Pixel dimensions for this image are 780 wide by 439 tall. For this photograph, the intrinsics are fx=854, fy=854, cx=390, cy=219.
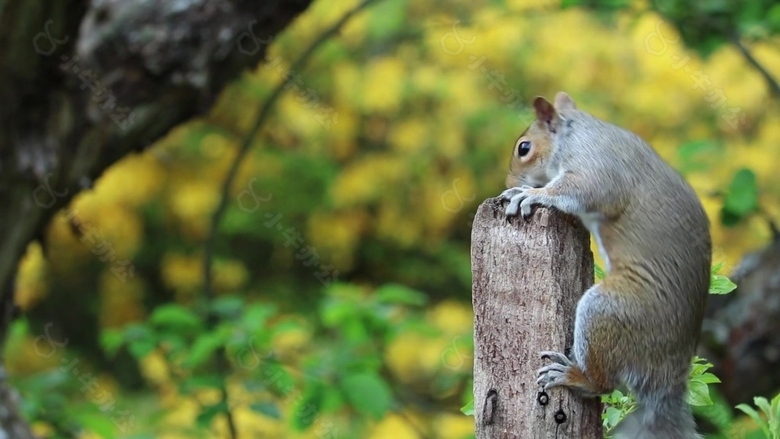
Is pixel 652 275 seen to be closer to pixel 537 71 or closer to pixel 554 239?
pixel 554 239

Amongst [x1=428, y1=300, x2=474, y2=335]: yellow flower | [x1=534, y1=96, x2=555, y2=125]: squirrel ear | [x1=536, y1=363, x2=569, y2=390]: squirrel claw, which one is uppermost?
[x1=534, y1=96, x2=555, y2=125]: squirrel ear

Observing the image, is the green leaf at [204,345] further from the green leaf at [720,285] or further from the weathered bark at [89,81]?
the green leaf at [720,285]

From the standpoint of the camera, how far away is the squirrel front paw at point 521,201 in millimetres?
1121

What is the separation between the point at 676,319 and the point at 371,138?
3.82 meters

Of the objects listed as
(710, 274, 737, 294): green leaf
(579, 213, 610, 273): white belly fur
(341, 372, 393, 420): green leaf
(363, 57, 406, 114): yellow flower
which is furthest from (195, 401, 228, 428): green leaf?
(363, 57, 406, 114): yellow flower

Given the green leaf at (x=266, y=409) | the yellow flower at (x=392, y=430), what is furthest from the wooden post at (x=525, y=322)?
the yellow flower at (x=392, y=430)

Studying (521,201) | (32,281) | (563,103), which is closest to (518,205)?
(521,201)

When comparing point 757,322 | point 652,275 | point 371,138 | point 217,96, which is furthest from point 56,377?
point 371,138

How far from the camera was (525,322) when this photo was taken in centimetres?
108

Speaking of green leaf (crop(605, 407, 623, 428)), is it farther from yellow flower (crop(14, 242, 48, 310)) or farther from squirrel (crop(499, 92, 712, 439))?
yellow flower (crop(14, 242, 48, 310))

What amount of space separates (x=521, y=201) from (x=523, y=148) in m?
0.28

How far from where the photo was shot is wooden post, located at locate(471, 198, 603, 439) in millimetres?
1078

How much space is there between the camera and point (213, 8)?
1907 mm

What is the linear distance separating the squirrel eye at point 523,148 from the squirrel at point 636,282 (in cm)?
8
